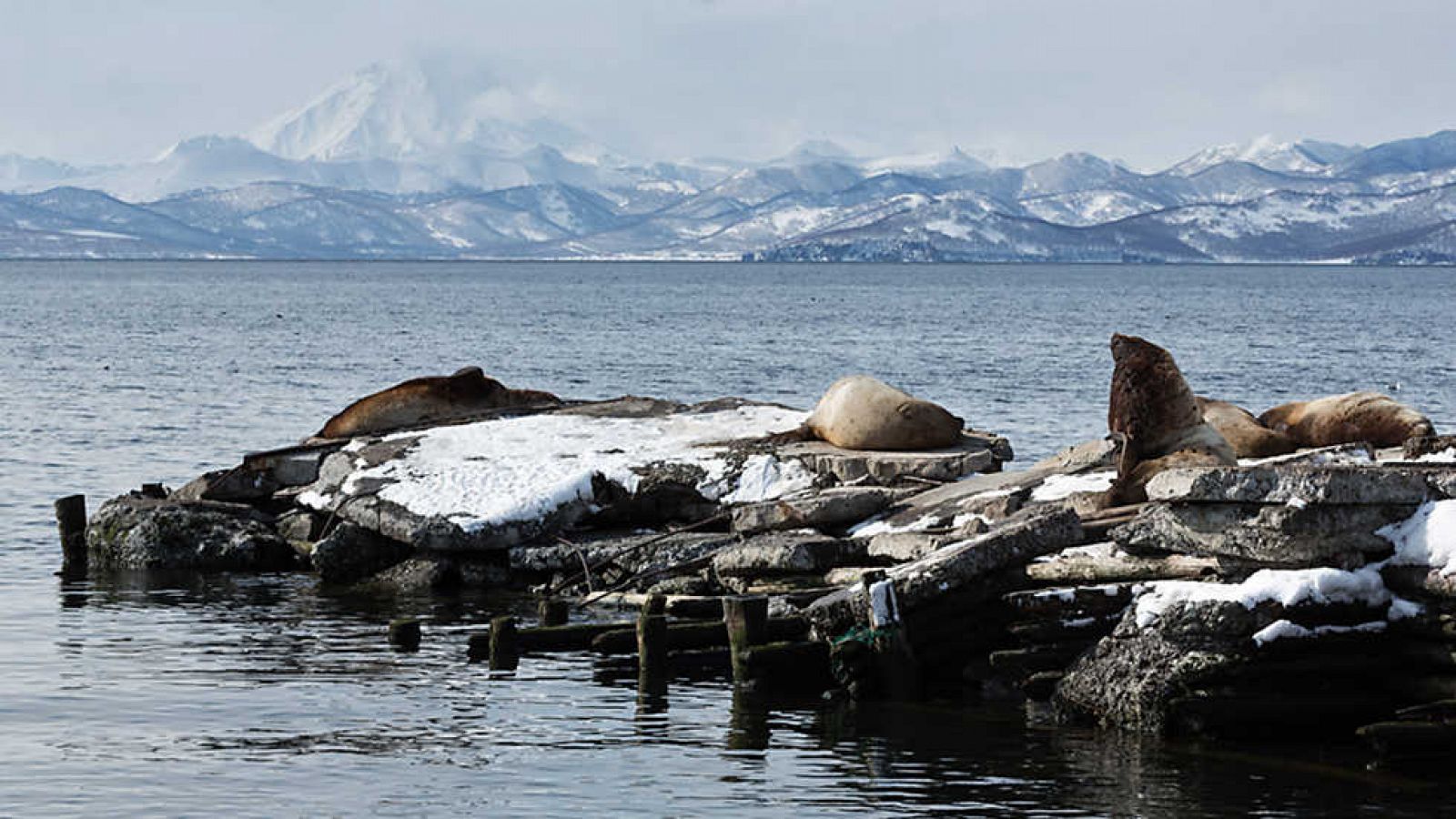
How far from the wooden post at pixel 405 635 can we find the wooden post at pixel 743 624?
11.8ft

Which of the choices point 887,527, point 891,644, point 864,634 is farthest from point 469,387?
point 891,644

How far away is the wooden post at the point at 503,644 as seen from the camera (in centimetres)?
1789

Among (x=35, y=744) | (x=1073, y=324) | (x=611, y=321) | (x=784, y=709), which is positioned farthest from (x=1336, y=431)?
(x=611, y=321)

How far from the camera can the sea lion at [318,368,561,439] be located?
91.2ft

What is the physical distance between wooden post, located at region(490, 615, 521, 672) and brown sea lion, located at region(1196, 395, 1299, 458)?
8.78 metres

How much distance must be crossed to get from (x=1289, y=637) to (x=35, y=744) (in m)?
9.70

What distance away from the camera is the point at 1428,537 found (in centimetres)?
1536

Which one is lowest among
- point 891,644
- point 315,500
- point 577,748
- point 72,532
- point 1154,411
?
point 577,748

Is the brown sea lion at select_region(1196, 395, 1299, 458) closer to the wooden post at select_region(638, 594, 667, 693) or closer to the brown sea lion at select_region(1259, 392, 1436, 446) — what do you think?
the brown sea lion at select_region(1259, 392, 1436, 446)

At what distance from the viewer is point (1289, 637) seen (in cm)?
1505

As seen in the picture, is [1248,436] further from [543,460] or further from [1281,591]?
[543,460]

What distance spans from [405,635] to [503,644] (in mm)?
1554

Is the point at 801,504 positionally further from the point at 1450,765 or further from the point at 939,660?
the point at 1450,765

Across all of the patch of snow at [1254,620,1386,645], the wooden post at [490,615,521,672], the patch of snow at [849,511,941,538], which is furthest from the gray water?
the patch of snow at [849,511,941,538]
